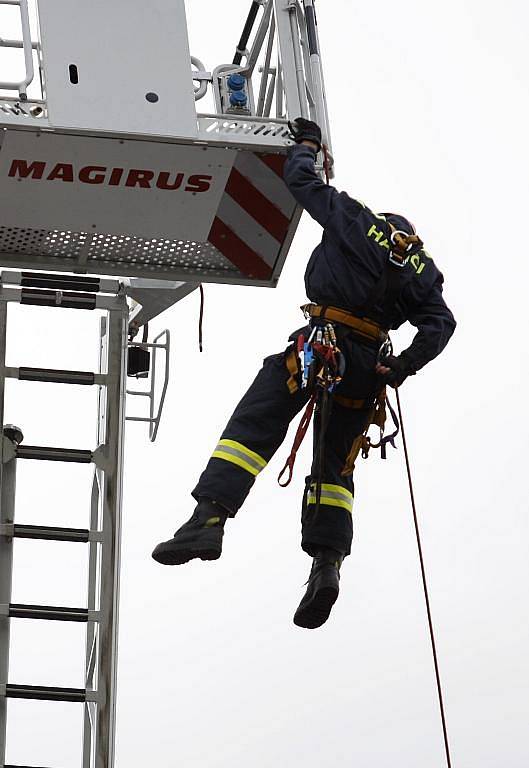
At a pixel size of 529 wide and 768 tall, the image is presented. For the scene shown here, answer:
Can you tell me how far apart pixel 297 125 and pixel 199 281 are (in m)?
1.47

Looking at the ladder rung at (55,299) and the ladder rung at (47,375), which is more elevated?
the ladder rung at (55,299)

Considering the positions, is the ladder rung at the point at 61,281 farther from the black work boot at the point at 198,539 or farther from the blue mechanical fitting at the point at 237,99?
the black work boot at the point at 198,539

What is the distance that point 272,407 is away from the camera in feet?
29.4

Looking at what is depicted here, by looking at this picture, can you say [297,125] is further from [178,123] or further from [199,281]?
[199,281]

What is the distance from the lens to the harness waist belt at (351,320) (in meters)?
8.93

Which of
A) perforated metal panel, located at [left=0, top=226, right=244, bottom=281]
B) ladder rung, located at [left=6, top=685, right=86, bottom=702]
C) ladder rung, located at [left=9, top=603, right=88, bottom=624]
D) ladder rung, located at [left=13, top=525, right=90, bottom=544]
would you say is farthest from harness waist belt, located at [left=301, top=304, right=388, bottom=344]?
ladder rung, located at [left=6, top=685, right=86, bottom=702]

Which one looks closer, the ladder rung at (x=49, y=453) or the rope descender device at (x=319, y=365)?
the rope descender device at (x=319, y=365)

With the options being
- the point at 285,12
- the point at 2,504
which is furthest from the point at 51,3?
the point at 2,504

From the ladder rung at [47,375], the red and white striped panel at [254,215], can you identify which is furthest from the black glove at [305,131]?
the ladder rung at [47,375]

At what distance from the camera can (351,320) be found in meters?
8.95

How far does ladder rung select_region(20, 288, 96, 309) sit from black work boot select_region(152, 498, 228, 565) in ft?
4.29

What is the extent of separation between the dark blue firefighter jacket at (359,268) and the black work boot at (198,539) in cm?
117

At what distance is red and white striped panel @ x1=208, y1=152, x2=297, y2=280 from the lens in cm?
898

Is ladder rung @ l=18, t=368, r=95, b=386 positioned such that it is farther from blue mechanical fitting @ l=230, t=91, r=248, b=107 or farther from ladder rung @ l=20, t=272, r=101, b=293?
blue mechanical fitting @ l=230, t=91, r=248, b=107
